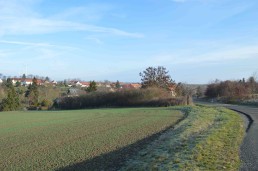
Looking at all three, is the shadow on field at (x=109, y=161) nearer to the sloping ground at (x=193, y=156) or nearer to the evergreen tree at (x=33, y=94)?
the sloping ground at (x=193, y=156)

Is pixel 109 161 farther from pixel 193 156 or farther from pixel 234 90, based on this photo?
pixel 234 90

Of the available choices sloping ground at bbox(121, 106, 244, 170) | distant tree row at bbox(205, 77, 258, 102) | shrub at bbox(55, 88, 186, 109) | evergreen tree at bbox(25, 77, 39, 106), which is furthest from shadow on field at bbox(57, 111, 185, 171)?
evergreen tree at bbox(25, 77, 39, 106)

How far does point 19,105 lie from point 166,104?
39.2 meters

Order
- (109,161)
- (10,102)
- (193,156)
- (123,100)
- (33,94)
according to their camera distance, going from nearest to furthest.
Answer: (193,156)
(109,161)
(123,100)
(10,102)
(33,94)

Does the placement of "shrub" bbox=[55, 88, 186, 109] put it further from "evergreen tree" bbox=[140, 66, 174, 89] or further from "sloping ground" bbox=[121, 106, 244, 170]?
"sloping ground" bbox=[121, 106, 244, 170]

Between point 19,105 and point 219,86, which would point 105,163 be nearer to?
point 19,105

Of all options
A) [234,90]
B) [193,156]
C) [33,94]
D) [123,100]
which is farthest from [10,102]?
[193,156]

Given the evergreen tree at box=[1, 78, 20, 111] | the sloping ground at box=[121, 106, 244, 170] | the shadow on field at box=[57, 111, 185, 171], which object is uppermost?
the evergreen tree at box=[1, 78, 20, 111]

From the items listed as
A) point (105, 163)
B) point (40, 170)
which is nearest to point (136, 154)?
point (105, 163)

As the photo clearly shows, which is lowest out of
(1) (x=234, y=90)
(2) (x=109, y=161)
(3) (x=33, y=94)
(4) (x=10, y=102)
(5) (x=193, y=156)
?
(2) (x=109, y=161)

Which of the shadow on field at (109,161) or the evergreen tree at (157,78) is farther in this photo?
the evergreen tree at (157,78)

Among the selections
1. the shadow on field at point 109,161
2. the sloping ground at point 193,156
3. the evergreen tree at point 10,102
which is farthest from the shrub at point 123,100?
the shadow on field at point 109,161

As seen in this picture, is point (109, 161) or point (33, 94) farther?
point (33, 94)

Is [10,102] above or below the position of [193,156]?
above
